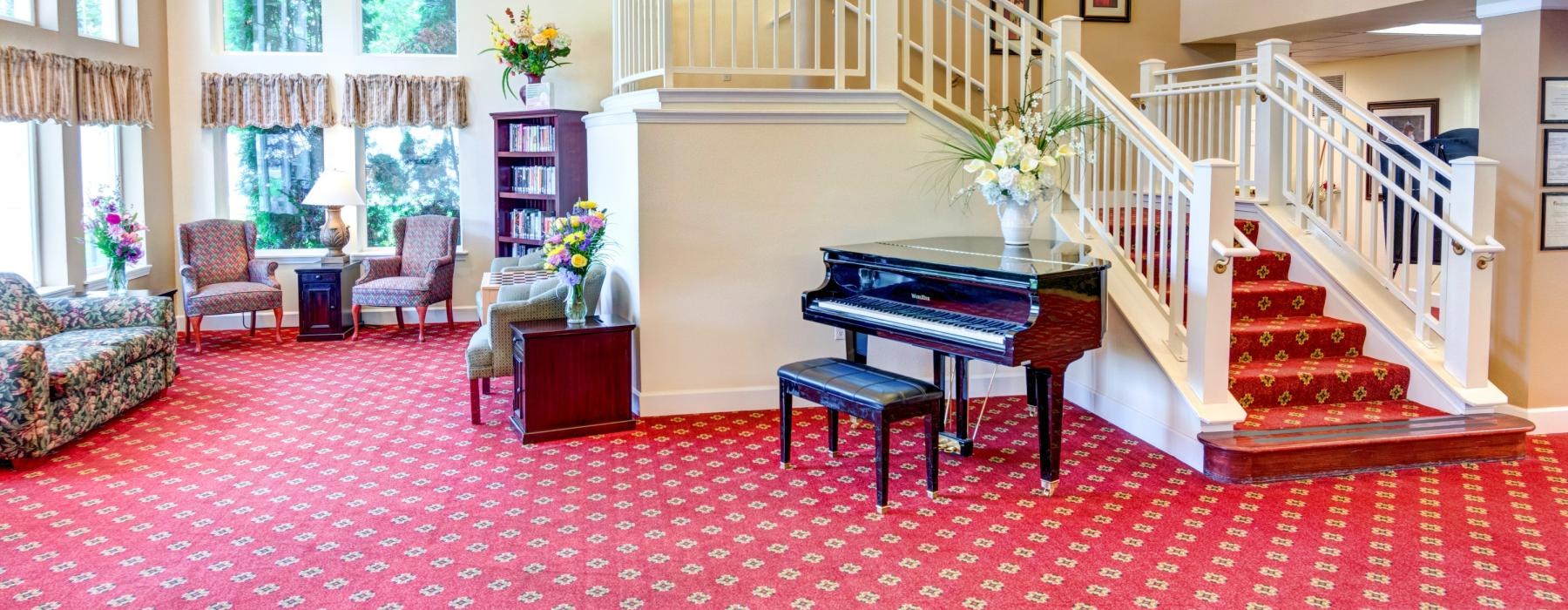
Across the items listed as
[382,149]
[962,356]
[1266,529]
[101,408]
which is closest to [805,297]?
→ [962,356]

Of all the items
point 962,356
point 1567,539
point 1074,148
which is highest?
point 1074,148

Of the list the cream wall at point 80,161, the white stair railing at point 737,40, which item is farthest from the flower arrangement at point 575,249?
the cream wall at point 80,161

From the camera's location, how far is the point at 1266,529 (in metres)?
4.02

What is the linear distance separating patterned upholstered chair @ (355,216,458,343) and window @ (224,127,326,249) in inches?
28.9

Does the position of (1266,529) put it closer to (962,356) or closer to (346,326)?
(962,356)

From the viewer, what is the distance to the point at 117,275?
7285 millimetres

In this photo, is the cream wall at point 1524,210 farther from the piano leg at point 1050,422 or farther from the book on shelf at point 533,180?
the book on shelf at point 533,180

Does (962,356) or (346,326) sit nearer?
(962,356)

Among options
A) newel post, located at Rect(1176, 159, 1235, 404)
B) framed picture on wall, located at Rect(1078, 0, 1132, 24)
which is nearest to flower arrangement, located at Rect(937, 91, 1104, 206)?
newel post, located at Rect(1176, 159, 1235, 404)

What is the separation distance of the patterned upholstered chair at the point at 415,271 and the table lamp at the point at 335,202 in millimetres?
245

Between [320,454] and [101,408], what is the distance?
127cm

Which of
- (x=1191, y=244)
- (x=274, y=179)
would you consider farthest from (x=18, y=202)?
(x=1191, y=244)

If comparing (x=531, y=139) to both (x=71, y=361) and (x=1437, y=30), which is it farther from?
(x=1437, y=30)

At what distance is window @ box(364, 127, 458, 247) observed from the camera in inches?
361
